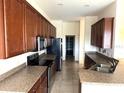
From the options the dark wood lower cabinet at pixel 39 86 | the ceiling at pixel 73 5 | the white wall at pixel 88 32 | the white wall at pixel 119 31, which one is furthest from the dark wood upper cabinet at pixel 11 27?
the white wall at pixel 88 32

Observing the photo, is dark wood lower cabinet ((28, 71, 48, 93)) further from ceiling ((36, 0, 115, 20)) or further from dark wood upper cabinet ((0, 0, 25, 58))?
ceiling ((36, 0, 115, 20))

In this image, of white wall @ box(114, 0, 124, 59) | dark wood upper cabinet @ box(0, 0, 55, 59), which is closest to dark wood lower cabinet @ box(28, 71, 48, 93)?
dark wood upper cabinet @ box(0, 0, 55, 59)

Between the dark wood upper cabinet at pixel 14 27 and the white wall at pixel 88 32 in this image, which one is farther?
the white wall at pixel 88 32

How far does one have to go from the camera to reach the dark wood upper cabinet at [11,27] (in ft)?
5.65

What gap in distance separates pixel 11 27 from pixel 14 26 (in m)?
0.11

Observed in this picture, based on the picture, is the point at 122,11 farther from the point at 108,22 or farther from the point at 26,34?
the point at 26,34

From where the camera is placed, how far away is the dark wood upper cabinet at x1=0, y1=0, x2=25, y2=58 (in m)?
1.72

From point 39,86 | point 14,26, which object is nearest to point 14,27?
point 14,26

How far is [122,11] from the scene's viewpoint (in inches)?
170

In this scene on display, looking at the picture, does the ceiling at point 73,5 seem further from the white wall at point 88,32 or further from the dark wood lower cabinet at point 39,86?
the dark wood lower cabinet at point 39,86

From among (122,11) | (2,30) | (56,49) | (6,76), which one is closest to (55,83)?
(56,49)

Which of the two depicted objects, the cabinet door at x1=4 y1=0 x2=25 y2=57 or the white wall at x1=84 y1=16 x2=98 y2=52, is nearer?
the cabinet door at x1=4 y1=0 x2=25 y2=57

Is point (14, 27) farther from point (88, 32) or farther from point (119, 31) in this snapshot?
point (88, 32)

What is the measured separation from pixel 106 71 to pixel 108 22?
2212mm
